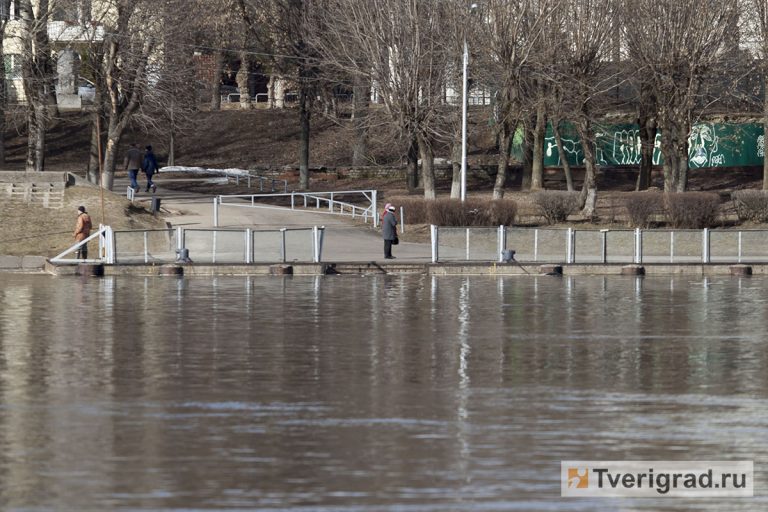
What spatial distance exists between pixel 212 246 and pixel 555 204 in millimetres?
15491

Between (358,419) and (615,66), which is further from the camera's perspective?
(615,66)

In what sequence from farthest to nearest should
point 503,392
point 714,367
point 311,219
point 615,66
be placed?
point 615,66 < point 311,219 < point 714,367 < point 503,392

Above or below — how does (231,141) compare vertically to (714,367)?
above

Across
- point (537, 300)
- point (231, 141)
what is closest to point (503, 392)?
point (537, 300)

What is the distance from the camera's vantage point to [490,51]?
49594 millimetres

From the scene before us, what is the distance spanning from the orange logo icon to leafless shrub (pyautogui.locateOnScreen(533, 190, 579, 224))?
35.3 m

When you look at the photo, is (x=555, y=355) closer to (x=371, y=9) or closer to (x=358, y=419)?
(x=358, y=419)

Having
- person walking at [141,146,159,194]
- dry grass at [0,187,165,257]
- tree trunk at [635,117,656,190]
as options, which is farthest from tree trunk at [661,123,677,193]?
dry grass at [0,187,165,257]

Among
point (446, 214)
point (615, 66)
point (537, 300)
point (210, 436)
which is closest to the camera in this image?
point (210, 436)

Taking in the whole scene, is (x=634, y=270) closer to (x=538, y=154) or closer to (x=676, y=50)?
(x=676, y=50)

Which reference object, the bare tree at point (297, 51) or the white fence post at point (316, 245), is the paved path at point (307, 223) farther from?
the bare tree at point (297, 51)

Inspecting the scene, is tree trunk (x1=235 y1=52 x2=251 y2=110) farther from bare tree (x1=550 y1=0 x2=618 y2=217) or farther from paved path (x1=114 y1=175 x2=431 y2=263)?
bare tree (x1=550 y1=0 x2=618 y2=217)

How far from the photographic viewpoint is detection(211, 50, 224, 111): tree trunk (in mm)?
76875

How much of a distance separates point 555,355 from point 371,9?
3388 centimetres
